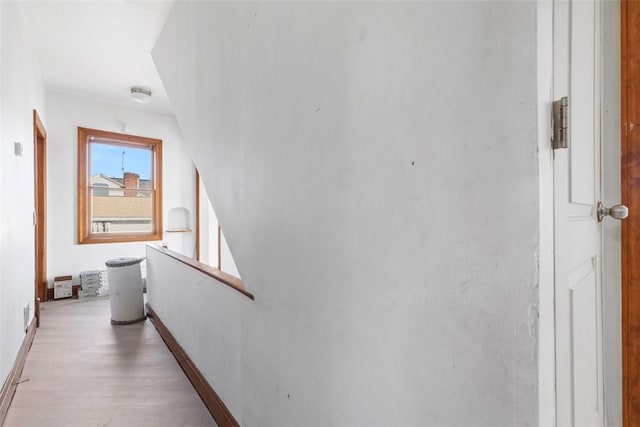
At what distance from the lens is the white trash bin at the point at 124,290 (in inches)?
124

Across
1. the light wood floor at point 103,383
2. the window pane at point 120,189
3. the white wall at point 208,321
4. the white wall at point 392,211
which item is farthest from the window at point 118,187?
the white wall at point 392,211

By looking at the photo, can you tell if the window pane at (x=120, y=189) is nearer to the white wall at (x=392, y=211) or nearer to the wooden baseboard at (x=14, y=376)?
the wooden baseboard at (x=14, y=376)

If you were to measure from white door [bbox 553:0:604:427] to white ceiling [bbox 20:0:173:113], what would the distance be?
2.78 m

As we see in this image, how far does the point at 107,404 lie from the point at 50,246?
3293 mm

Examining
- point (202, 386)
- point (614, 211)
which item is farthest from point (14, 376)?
point (614, 211)

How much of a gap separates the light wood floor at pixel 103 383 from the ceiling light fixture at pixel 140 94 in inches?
113

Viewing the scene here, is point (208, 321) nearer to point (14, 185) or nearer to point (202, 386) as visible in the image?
point (202, 386)

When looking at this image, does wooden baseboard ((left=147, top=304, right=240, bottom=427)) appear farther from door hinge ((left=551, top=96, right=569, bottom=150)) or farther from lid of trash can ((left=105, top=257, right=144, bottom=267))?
door hinge ((left=551, top=96, right=569, bottom=150))

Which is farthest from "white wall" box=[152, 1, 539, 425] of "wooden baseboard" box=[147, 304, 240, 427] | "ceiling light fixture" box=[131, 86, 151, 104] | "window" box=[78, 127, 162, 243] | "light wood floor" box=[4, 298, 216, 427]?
"window" box=[78, 127, 162, 243]

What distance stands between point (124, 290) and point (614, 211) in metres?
3.76

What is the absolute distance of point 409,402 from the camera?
2.25 ft

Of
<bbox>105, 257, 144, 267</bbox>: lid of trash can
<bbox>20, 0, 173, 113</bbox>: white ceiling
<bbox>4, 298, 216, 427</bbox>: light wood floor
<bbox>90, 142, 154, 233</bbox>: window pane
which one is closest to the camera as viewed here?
<bbox>4, 298, 216, 427</bbox>: light wood floor

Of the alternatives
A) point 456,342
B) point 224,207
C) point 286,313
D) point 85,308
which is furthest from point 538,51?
point 85,308

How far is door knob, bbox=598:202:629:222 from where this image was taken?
766 millimetres
